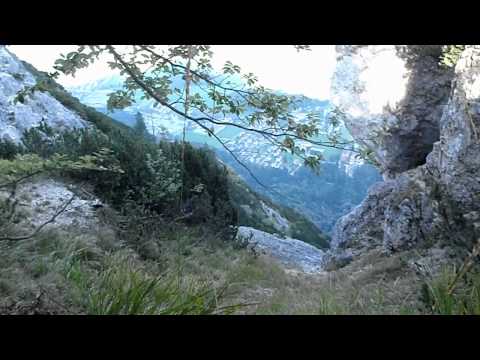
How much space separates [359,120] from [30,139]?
19.8 feet

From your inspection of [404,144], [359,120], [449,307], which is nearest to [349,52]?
A: [359,120]

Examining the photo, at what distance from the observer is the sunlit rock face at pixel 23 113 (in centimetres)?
706

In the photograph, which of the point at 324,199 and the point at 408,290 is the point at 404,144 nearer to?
the point at 408,290

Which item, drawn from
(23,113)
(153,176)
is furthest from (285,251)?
(23,113)

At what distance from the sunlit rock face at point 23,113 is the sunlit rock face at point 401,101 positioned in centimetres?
527

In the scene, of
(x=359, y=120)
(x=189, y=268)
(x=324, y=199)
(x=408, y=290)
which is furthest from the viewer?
(x=324, y=199)

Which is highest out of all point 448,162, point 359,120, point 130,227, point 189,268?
point 359,120

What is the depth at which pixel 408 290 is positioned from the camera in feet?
11.7

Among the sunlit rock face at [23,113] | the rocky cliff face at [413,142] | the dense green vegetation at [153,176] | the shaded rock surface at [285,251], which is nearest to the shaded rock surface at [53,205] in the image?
the dense green vegetation at [153,176]

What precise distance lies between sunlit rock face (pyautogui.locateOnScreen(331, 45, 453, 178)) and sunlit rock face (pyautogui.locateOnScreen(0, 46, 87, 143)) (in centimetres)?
527

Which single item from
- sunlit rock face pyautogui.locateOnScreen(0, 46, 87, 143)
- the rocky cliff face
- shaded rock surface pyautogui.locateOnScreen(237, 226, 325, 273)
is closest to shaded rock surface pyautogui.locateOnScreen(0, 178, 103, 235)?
sunlit rock face pyautogui.locateOnScreen(0, 46, 87, 143)

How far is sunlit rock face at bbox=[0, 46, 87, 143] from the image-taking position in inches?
278

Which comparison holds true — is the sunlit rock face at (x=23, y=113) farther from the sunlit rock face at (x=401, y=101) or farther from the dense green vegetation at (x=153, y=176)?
the sunlit rock face at (x=401, y=101)
